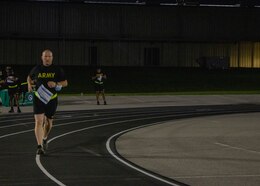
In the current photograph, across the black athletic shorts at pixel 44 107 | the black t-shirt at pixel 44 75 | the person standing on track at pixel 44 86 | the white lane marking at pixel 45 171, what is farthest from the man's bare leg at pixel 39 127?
the black t-shirt at pixel 44 75

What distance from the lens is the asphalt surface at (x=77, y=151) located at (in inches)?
339

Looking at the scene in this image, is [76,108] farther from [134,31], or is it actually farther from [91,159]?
[134,31]

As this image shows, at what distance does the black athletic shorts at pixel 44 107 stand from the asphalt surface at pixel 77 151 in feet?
2.77

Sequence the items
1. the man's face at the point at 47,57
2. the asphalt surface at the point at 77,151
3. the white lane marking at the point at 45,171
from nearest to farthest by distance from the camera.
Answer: the white lane marking at the point at 45,171 < the asphalt surface at the point at 77,151 < the man's face at the point at 47,57

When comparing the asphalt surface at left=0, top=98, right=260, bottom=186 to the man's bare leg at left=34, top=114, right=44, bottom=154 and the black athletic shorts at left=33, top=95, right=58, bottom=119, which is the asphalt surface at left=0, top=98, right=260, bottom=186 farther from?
the black athletic shorts at left=33, top=95, right=58, bottom=119

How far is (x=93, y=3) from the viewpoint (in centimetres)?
5191

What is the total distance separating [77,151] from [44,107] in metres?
1.32

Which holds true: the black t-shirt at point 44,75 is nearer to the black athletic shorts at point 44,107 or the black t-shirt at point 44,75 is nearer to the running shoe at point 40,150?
the black athletic shorts at point 44,107

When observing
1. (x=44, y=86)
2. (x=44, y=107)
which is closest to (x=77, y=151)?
(x=44, y=107)

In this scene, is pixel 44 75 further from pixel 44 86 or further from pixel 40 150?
pixel 40 150

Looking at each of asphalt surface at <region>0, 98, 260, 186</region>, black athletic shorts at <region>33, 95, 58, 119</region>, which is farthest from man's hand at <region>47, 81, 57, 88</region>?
asphalt surface at <region>0, 98, 260, 186</region>

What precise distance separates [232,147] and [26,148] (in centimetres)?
461

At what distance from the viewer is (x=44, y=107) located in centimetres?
1105

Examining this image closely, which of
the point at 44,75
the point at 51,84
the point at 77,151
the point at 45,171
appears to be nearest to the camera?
the point at 45,171
